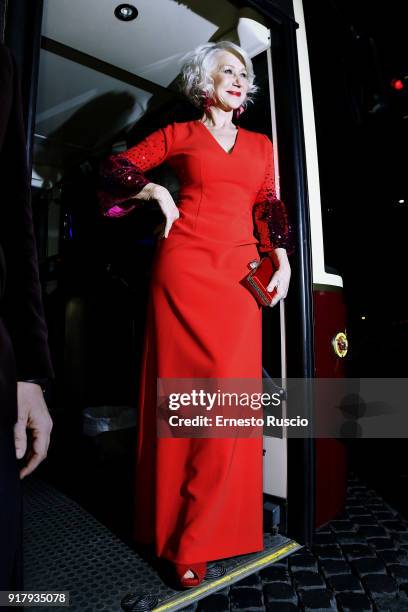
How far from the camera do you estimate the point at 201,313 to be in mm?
1642

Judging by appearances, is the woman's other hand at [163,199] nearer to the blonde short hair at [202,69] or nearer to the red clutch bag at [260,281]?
the red clutch bag at [260,281]

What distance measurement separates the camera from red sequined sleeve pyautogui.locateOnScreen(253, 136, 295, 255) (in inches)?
72.6

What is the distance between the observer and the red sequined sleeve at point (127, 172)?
1.65 metres

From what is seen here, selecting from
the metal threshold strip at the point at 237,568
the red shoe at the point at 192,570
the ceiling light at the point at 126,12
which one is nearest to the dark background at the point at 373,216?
the ceiling light at the point at 126,12

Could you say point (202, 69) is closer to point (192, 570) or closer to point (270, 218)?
point (270, 218)

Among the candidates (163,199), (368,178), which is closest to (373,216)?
(368,178)

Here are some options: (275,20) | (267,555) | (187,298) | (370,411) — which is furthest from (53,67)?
(370,411)

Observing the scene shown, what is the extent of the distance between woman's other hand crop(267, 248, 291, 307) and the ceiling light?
5.38 ft

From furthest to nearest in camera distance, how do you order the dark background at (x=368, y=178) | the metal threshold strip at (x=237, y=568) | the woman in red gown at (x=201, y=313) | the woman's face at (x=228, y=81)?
the dark background at (x=368, y=178), the woman's face at (x=228, y=81), the woman in red gown at (x=201, y=313), the metal threshold strip at (x=237, y=568)

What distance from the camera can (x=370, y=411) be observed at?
3859 millimetres

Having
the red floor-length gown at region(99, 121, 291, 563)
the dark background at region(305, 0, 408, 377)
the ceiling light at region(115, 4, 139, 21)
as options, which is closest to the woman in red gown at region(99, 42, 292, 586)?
the red floor-length gown at region(99, 121, 291, 563)

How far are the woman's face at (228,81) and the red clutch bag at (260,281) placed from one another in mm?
699

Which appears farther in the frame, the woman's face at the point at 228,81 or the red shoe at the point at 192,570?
the woman's face at the point at 228,81

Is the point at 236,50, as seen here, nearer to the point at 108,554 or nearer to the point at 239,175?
the point at 239,175
